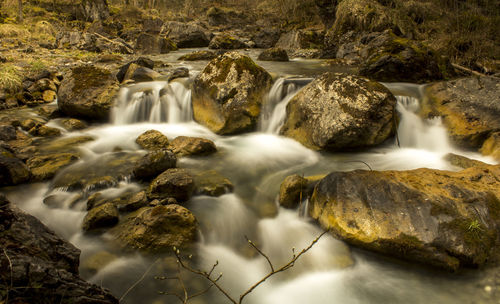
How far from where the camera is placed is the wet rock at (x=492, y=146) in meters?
5.00

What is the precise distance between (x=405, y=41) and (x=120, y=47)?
63.6 feet

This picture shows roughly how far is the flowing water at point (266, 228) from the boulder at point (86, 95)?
29.6 inches

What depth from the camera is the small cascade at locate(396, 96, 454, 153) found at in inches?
227

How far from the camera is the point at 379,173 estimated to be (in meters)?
3.77

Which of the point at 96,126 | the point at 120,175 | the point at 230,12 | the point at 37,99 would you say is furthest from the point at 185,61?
the point at 230,12

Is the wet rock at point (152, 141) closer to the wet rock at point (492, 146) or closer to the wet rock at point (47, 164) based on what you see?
the wet rock at point (47, 164)

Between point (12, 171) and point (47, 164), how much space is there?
0.60m

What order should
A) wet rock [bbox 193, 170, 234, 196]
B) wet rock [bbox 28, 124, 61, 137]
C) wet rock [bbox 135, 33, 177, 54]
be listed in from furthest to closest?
wet rock [bbox 135, 33, 177, 54] < wet rock [bbox 28, 124, 61, 137] < wet rock [bbox 193, 170, 234, 196]

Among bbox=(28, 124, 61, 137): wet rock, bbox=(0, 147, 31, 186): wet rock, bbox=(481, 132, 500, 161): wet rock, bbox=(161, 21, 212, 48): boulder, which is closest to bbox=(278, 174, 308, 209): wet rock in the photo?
bbox=(481, 132, 500, 161): wet rock

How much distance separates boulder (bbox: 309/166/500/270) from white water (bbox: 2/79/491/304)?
0.75ft

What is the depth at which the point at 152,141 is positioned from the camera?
6301 mm

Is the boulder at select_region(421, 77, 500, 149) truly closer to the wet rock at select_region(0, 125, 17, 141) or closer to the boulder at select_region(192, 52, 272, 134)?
the boulder at select_region(192, 52, 272, 134)

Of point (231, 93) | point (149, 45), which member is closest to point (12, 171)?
point (231, 93)

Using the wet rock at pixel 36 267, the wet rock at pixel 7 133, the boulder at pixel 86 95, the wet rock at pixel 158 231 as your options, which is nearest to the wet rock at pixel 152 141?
the boulder at pixel 86 95
